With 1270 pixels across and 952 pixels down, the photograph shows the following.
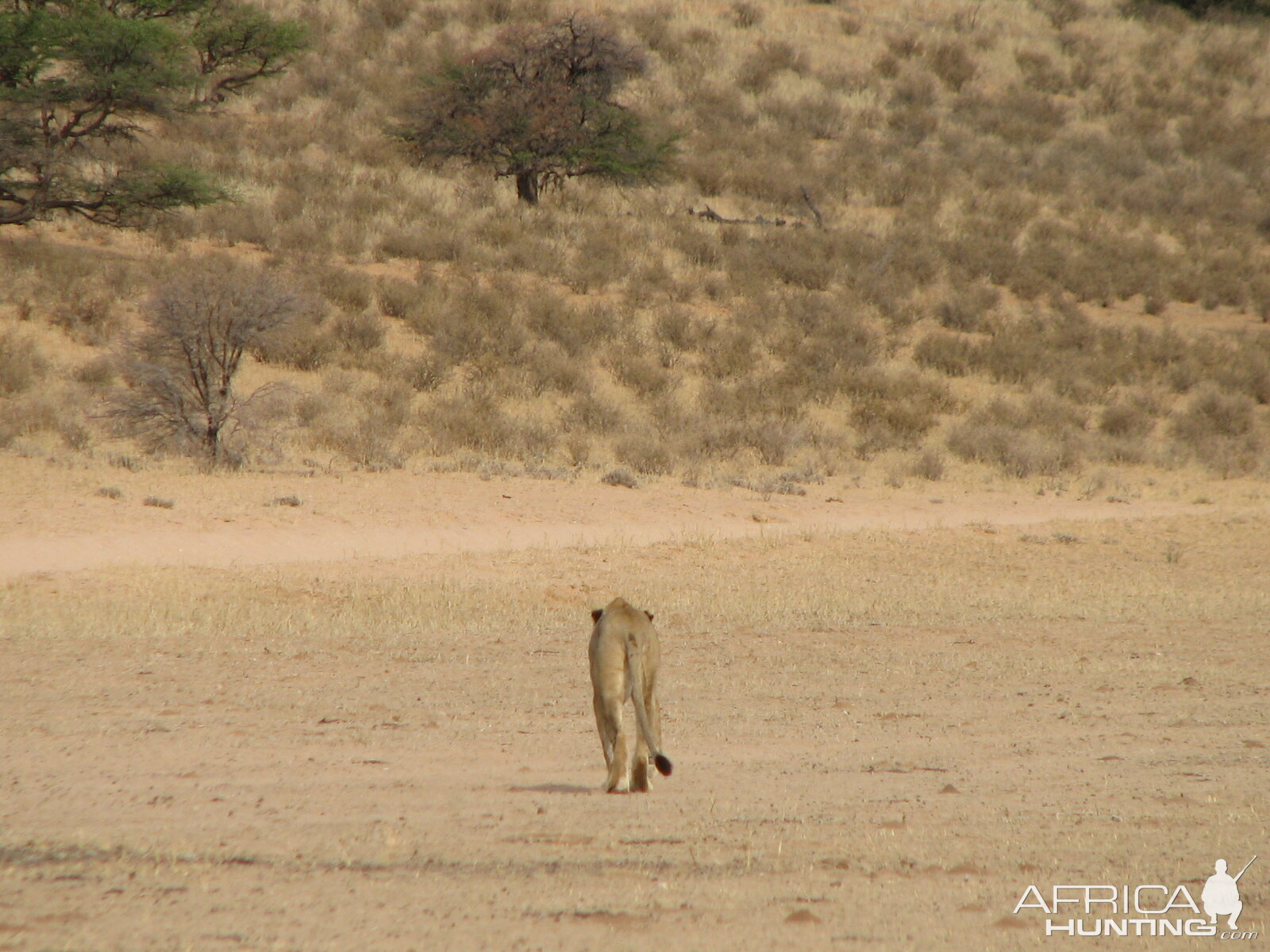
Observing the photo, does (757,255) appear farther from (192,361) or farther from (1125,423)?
(192,361)

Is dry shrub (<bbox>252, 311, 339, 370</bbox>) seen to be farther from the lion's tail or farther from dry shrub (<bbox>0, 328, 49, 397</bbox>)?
the lion's tail

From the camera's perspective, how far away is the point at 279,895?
4074 millimetres

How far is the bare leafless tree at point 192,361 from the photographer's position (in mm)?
17406

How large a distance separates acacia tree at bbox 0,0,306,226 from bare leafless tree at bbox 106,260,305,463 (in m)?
6.14

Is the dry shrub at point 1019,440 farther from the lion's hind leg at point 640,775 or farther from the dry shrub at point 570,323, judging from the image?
A: the lion's hind leg at point 640,775

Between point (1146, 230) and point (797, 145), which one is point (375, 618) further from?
point (1146, 230)

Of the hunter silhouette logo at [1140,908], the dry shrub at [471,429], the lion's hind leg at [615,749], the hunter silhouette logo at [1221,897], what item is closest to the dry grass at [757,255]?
the dry shrub at [471,429]

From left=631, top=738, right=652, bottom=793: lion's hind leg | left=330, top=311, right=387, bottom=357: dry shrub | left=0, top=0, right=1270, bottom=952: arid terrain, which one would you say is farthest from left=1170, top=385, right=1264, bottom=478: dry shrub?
left=631, top=738, right=652, bottom=793: lion's hind leg

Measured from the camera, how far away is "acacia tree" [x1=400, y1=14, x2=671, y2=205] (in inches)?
1177

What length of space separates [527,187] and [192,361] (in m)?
13.5

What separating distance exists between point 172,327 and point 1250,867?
16.0 m

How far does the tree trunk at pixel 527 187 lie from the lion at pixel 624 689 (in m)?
24.6

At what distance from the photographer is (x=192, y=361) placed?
58.0 feet

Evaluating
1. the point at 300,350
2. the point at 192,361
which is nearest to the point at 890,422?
the point at 300,350
